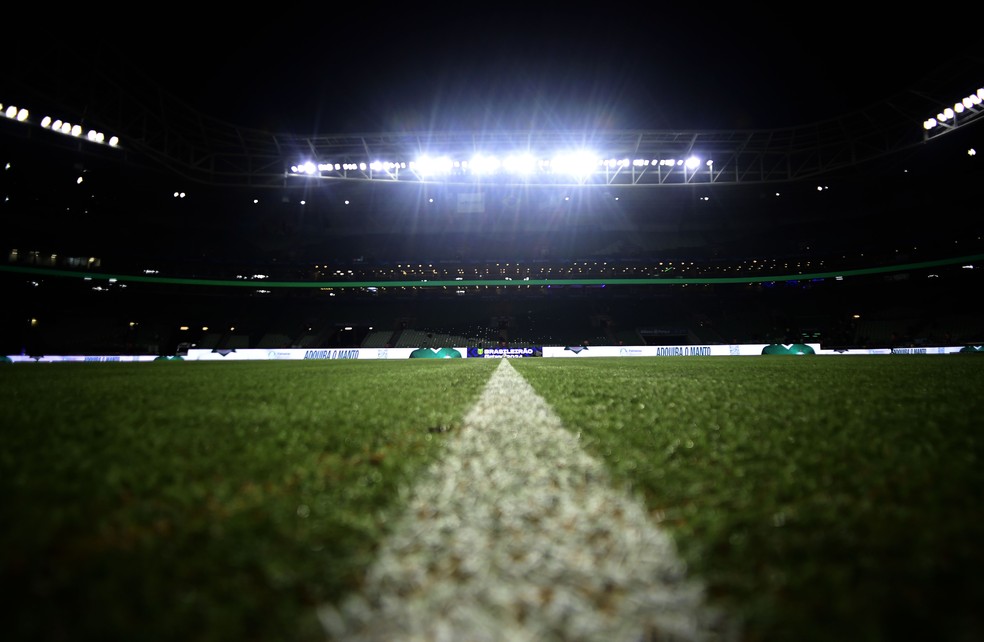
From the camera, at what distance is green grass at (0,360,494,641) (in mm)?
570

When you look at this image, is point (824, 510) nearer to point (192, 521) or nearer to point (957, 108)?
point (192, 521)

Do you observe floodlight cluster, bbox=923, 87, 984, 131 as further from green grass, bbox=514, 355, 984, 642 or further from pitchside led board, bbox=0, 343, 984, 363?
green grass, bbox=514, 355, 984, 642

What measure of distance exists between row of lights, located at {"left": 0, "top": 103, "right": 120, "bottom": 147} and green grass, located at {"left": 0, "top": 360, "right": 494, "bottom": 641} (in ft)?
77.0

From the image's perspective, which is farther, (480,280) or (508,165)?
(480,280)

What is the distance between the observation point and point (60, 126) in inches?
723

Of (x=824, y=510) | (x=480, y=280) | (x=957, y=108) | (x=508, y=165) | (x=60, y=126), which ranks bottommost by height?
(x=824, y=510)

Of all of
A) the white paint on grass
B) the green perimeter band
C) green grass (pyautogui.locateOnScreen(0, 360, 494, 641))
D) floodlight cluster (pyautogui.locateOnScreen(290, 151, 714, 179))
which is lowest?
green grass (pyautogui.locateOnScreen(0, 360, 494, 641))

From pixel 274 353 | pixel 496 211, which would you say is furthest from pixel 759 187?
pixel 274 353

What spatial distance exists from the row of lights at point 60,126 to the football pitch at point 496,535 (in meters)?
24.0

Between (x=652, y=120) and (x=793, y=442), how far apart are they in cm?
2287

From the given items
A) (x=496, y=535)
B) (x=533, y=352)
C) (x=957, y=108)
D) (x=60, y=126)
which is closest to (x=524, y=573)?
(x=496, y=535)

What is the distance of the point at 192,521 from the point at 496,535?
2.08 feet

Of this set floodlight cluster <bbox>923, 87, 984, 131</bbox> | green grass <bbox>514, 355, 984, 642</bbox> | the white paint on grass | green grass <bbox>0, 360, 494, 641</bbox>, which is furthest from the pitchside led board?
the white paint on grass

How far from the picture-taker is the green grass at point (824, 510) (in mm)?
574
